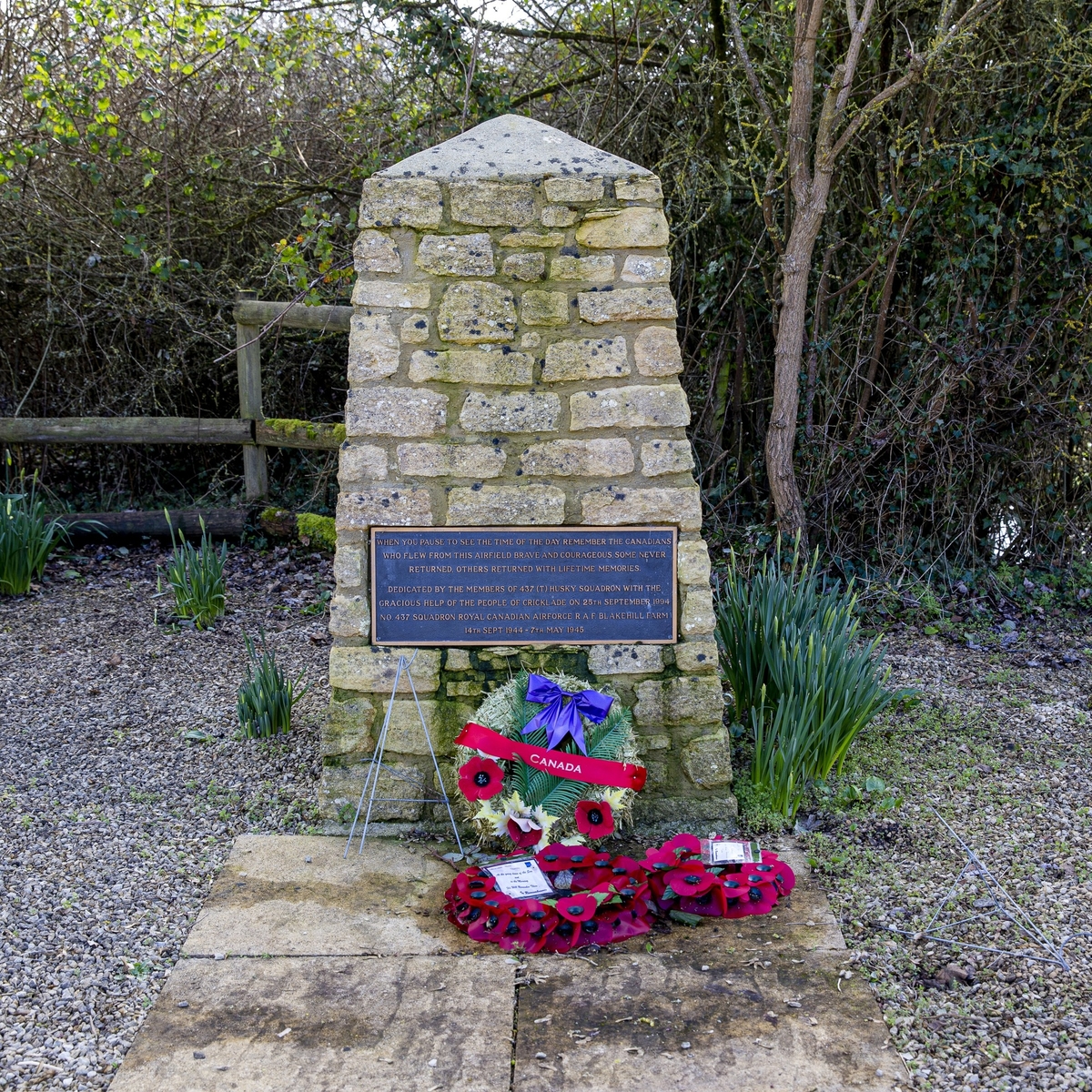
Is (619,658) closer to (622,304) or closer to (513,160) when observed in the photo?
(622,304)

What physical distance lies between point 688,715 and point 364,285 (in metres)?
1.72

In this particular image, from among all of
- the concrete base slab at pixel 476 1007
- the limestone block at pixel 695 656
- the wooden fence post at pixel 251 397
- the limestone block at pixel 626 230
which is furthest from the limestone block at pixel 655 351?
the wooden fence post at pixel 251 397

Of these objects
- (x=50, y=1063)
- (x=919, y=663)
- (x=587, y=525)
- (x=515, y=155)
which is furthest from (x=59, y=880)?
(x=919, y=663)

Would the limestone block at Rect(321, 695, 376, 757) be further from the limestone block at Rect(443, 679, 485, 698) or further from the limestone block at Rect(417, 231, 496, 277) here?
the limestone block at Rect(417, 231, 496, 277)

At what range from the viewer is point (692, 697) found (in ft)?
11.3

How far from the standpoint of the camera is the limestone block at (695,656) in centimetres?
342

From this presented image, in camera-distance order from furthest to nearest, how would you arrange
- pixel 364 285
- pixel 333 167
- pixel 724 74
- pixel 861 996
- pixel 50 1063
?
pixel 333 167, pixel 724 74, pixel 364 285, pixel 861 996, pixel 50 1063

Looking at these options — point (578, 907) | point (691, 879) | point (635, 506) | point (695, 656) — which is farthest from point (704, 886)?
point (635, 506)

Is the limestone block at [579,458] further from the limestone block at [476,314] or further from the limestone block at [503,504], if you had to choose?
the limestone block at [476,314]

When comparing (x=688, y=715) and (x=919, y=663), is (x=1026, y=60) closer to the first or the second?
(x=919, y=663)

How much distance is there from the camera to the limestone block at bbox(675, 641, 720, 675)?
3416 millimetres

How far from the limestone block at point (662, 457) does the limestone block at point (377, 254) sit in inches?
38.1

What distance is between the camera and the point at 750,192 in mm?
5973

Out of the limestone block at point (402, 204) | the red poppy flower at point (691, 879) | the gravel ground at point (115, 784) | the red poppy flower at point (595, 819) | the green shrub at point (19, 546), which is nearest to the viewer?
the gravel ground at point (115, 784)
